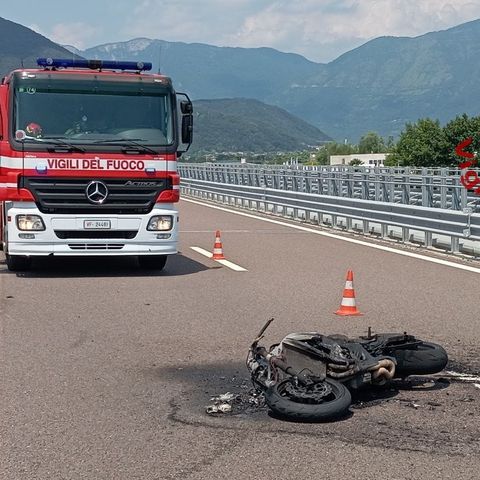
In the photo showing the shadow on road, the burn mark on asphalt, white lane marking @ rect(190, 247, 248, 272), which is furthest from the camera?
white lane marking @ rect(190, 247, 248, 272)

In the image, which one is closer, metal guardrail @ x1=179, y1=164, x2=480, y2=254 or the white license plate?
the white license plate

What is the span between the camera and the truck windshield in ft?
42.1

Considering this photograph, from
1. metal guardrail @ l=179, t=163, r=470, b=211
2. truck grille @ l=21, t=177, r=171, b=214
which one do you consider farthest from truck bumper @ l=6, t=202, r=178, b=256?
metal guardrail @ l=179, t=163, r=470, b=211

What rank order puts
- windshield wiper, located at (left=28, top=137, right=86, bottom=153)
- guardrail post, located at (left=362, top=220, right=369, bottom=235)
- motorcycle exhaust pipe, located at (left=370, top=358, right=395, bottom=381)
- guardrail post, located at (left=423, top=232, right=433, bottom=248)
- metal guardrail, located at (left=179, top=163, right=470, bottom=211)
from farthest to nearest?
metal guardrail, located at (left=179, top=163, right=470, bottom=211) → guardrail post, located at (left=362, top=220, right=369, bottom=235) → guardrail post, located at (left=423, top=232, right=433, bottom=248) → windshield wiper, located at (left=28, top=137, right=86, bottom=153) → motorcycle exhaust pipe, located at (left=370, top=358, right=395, bottom=381)

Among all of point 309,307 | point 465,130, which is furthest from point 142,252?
point 465,130

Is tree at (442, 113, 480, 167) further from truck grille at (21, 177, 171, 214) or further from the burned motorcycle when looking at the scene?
the burned motorcycle

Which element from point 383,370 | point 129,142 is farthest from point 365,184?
point 383,370

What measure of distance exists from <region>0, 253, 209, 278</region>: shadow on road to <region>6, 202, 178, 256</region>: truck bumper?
57 centimetres

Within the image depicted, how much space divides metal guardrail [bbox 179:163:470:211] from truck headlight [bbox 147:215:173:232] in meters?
7.89

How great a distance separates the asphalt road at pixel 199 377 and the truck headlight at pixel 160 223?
0.76m

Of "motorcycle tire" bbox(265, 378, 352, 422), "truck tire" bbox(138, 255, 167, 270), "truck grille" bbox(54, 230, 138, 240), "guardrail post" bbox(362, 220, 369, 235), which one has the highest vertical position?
"truck grille" bbox(54, 230, 138, 240)

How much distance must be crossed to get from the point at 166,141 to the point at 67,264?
122 inches

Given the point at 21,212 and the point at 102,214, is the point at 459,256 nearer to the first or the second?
the point at 102,214

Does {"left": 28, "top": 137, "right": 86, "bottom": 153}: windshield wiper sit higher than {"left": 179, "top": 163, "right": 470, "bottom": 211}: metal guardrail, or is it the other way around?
{"left": 28, "top": 137, "right": 86, "bottom": 153}: windshield wiper
